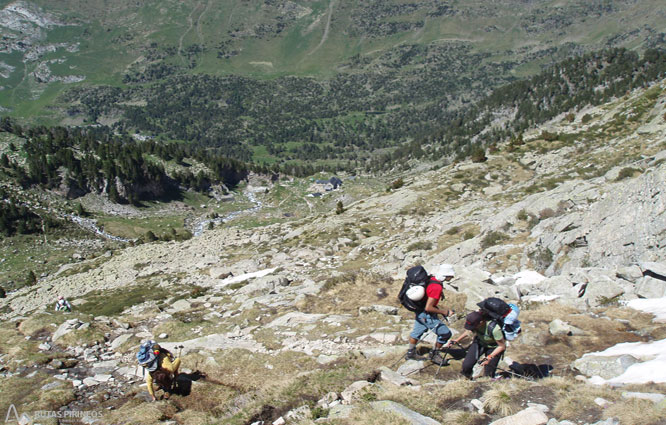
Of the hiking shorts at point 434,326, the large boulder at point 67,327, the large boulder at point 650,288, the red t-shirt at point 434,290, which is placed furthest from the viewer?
the large boulder at point 67,327

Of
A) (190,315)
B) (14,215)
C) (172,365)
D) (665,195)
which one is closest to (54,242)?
(14,215)

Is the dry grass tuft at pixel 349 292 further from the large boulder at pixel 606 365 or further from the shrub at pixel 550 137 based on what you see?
the shrub at pixel 550 137

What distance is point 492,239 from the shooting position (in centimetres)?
2408

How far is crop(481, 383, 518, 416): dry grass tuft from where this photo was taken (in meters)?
8.05

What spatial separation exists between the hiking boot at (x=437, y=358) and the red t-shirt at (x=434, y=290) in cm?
176

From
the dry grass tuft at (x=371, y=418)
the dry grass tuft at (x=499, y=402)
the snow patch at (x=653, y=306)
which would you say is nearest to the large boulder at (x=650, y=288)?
the snow patch at (x=653, y=306)

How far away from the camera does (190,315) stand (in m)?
21.9

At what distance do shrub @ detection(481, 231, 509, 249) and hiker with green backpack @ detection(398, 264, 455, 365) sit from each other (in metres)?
14.4

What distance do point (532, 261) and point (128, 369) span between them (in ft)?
62.2

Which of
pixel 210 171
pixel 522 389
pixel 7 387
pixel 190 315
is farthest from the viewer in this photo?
pixel 210 171

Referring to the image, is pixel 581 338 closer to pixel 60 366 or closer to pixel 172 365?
pixel 172 365

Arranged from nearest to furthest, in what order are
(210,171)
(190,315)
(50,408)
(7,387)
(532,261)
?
(50,408)
(7,387)
(532,261)
(190,315)
(210,171)

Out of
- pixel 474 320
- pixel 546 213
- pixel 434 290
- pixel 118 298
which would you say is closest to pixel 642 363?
pixel 474 320

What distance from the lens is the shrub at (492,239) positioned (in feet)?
78.2
